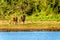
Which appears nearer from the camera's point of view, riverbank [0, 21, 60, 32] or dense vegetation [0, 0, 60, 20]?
riverbank [0, 21, 60, 32]

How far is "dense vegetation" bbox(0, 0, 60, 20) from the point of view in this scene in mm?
34781

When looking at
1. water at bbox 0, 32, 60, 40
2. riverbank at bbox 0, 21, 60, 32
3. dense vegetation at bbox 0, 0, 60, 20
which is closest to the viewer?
water at bbox 0, 32, 60, 40

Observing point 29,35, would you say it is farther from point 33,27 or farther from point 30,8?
point 30,8

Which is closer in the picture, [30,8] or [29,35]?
[29,35]

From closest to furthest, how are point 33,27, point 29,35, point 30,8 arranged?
point 29,35, point 33,27, point 30,8

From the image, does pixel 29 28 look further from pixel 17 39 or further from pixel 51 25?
pixel 17 39

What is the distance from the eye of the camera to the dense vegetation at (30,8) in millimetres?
34781

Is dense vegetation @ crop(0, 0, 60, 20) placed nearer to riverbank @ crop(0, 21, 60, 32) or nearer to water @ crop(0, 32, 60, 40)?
riverbank @ crop(0, 21, 60, 32)

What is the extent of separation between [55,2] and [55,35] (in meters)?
13.5

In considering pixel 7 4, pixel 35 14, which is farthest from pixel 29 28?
pixel 7 4

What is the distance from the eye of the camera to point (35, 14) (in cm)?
3503

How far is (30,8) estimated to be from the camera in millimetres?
36750

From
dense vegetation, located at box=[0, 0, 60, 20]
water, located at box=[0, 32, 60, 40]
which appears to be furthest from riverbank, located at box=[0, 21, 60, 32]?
dense vegetation, located at box=[0, 0, 60, 20]

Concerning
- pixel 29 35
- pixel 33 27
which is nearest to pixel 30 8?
pixel 33 27
